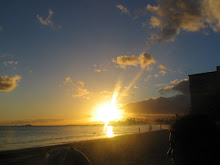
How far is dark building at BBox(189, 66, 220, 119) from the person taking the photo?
36.6m

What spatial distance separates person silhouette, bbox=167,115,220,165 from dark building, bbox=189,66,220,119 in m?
37.8

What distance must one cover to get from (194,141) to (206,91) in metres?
42.6

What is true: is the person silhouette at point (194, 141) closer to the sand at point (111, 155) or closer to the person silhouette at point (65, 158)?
the person silhouette at point (65, 158)

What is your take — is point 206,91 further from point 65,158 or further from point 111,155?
point 65,158

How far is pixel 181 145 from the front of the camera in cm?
130

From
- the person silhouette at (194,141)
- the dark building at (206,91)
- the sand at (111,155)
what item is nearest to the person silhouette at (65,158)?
the person silhouette at (194,141)

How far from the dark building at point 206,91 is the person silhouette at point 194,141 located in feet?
124

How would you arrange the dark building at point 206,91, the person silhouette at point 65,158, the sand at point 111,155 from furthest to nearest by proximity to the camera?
the dark building at point 206,91
the sand at point 111,155
the person silhouette at point 65,158

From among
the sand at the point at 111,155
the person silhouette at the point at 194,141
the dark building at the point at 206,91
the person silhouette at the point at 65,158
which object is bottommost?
the sand at the point at 111,155

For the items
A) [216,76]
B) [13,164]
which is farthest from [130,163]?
[216,76]

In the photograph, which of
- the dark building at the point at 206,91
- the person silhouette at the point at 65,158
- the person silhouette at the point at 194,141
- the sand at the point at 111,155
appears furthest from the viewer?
the dark building at the point at 206,91

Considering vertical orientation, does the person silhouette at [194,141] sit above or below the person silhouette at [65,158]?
above

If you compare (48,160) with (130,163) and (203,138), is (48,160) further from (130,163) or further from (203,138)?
(130,163)

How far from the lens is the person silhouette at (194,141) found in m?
1.23
